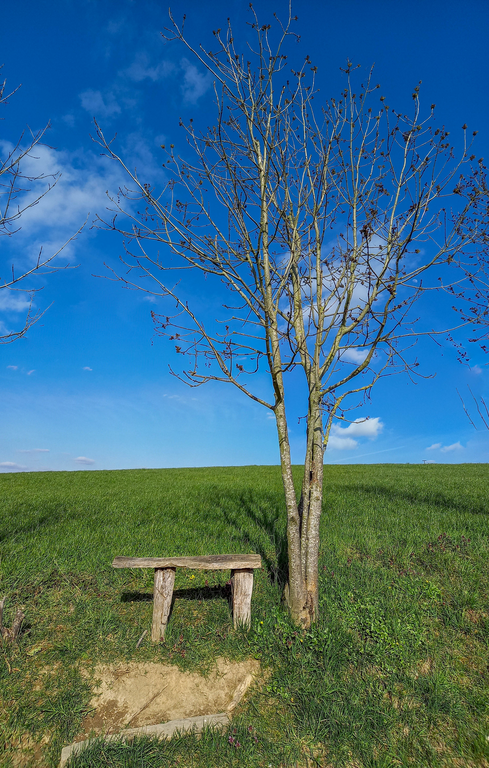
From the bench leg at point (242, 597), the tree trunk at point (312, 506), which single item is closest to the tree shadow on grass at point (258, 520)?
the bench leg at point (242, 597)

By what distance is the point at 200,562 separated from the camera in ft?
16.9

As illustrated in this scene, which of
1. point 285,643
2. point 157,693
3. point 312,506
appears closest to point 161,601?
point 157,693

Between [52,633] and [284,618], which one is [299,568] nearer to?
[284,618]

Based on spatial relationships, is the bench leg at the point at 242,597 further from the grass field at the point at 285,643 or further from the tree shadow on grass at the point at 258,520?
the tree shadow on grass at the point at 258,520

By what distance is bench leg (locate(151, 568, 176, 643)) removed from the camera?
5.07 metres

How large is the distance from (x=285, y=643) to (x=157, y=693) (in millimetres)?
1581

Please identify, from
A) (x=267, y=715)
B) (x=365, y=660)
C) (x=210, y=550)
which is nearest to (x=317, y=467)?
(x=365, y=660)

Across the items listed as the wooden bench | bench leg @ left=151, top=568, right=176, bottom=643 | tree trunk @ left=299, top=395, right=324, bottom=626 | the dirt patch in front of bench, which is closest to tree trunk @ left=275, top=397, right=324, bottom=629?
tree trunk @ left=299, top=395, right=324, bottom=626

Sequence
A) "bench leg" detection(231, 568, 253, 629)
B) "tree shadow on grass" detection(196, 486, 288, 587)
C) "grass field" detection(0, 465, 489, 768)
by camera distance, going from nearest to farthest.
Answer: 1. "grass field" detection(0, 465, 489, 768)
2. "bench leg" detection(231, 568, 253, 629)
3. "tree shadow on grass" detection(196, 486, 288, 587)

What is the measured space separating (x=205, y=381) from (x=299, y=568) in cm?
273

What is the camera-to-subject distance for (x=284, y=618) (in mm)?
5066

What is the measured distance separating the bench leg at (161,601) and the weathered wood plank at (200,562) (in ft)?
0.51

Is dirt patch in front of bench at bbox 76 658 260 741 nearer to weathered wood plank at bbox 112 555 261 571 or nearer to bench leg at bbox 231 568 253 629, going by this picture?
bench leg at bbox 231 568 253 629

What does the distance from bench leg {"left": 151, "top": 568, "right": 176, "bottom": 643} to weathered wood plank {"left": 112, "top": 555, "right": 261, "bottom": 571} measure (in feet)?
0.51
